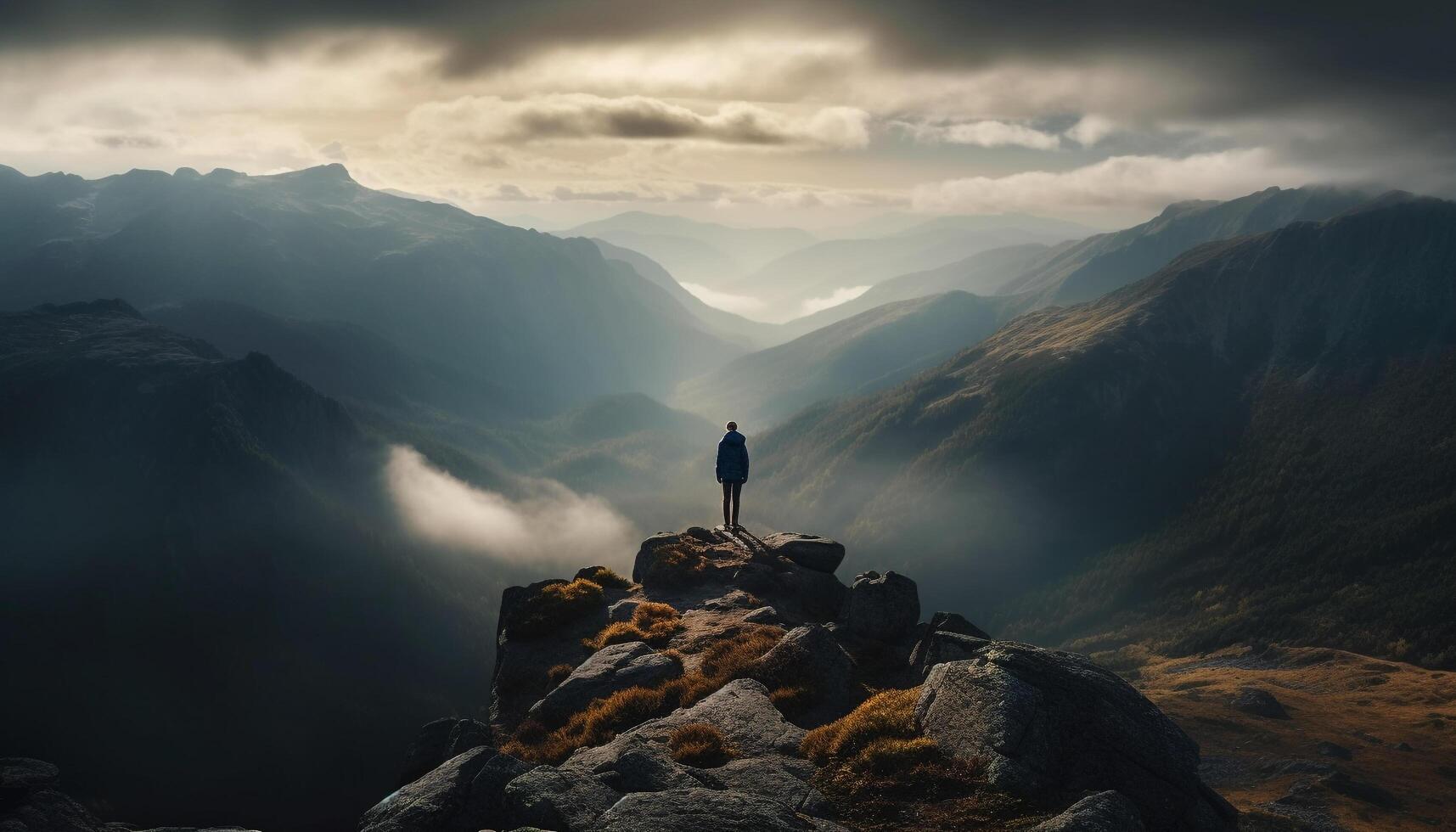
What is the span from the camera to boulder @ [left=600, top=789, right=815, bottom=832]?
16.5 m

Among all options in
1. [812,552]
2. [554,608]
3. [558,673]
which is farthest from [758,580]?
[558,673]

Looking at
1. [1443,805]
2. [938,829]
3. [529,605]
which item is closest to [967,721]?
[938,829]

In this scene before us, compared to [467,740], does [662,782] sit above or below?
above

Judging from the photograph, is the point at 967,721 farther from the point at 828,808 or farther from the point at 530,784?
the point at 530,784

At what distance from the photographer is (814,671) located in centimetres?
2953

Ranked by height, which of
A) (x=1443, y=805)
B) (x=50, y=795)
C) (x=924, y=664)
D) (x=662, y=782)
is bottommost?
(x=1443, y=805)

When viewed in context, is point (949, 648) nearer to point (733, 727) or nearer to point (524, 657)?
point (733, 727)

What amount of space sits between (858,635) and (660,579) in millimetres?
13906

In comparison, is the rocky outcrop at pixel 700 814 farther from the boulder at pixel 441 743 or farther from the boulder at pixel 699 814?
the boulder at pixel 441 743

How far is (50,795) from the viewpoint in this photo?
32.1 metres

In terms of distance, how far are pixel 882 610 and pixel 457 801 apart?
82.7ft

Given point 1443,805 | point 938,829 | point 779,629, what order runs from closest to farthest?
1. point 938,829
2. point 779,629
3. point 1443,805

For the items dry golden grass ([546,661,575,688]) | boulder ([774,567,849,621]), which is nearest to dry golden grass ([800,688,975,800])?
dry golden grass ([546,661,575,688])

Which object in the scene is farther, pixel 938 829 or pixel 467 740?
pixel 467 740
